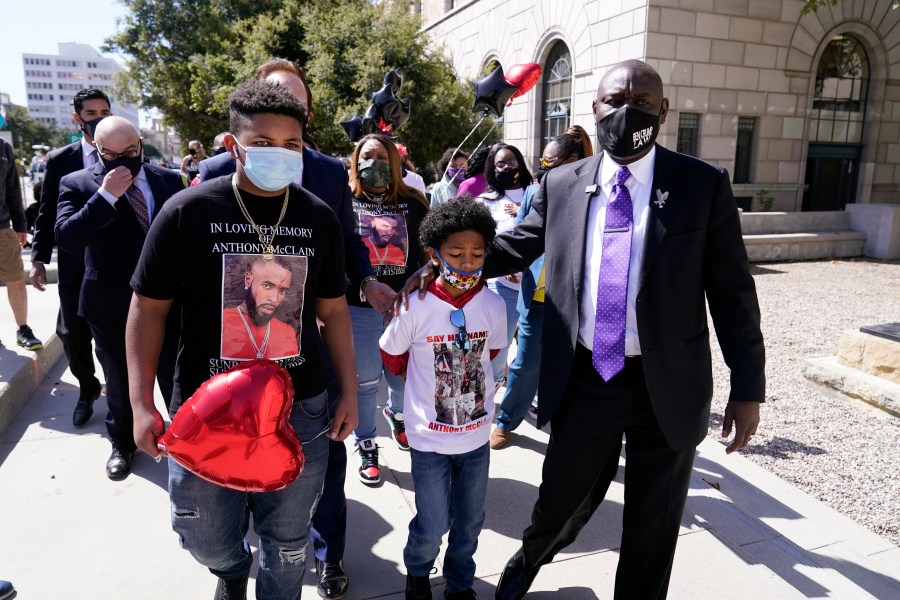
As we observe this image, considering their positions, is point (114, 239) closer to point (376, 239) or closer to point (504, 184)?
point (376, 239)

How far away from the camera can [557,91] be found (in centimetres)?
1625

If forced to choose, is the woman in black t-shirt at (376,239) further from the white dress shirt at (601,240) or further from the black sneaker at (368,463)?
the white dress shirt at (601,240)

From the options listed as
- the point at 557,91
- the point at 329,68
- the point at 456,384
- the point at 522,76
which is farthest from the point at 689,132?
the point at 456,384

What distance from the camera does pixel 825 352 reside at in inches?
257

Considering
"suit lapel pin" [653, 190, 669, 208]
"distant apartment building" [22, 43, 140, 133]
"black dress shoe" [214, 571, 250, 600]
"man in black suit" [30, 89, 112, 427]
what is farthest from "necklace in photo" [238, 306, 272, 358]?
"distant apartment building" [22, 43, 140, 133]

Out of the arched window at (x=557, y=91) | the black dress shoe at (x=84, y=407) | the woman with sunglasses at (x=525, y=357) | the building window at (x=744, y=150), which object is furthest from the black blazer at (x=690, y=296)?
the arched window at (x=557, y=91)

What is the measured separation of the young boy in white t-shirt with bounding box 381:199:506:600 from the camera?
2.45m

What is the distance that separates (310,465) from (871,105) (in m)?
19.0

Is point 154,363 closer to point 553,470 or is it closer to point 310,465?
point 310,465

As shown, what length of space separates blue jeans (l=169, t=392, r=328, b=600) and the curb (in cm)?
318

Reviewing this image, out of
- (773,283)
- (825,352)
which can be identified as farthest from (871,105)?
(825,352)

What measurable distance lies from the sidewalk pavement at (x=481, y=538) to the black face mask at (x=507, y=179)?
2010 millimetres

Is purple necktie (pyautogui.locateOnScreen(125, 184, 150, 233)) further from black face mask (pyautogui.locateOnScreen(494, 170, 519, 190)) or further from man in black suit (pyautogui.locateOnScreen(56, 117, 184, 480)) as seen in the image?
black face mask (pyautogui.locateOnScreen(494, 170, 519, 190))

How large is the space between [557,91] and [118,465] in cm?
1508
